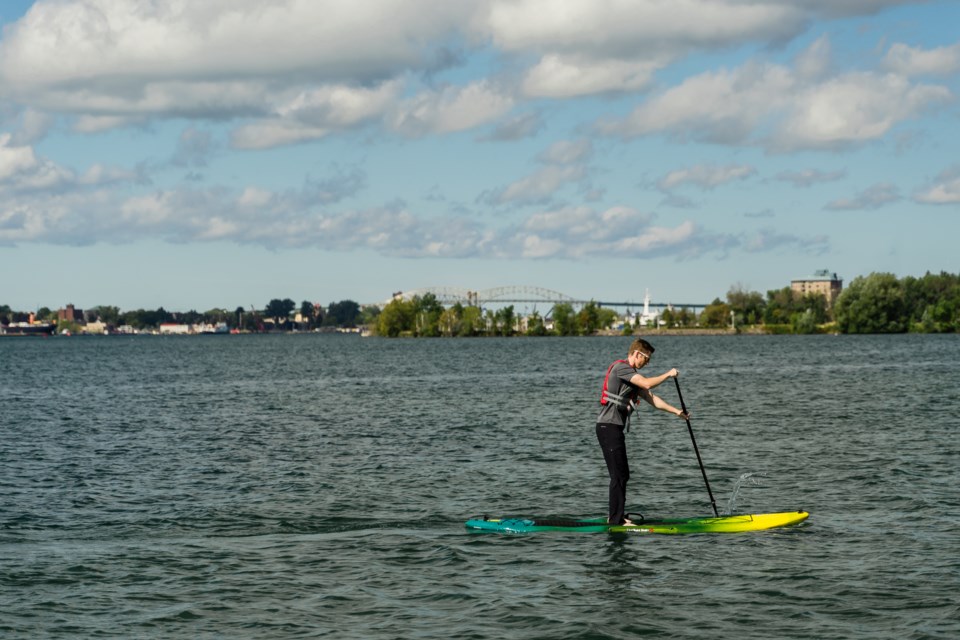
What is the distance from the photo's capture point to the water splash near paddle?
76.9 ft

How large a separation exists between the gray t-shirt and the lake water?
7.73 ft

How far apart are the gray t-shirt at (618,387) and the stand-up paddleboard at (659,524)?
2.33 meters

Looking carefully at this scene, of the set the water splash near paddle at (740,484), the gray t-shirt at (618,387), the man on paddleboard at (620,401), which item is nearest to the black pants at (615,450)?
the man on paddleboard at (620,401)

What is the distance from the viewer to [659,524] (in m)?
20.6


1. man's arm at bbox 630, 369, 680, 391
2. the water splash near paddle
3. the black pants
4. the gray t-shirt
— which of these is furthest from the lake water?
man's arm at bbox 630, 369, 680, 391

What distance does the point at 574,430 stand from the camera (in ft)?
138

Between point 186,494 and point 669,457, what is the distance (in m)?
14.7

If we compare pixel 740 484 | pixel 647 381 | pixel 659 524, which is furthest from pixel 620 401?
pixel 740 484

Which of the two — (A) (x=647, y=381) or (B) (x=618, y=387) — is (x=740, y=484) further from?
(A) (x=647, y=381)

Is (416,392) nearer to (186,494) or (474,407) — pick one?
(474,407)

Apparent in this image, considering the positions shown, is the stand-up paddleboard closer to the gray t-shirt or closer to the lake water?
the lake water

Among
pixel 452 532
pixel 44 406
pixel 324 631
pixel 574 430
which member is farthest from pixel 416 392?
pixel 324 631

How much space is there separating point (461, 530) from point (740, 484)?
29.0 feet

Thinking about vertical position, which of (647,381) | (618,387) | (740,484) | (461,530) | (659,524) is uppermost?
(647,381)
